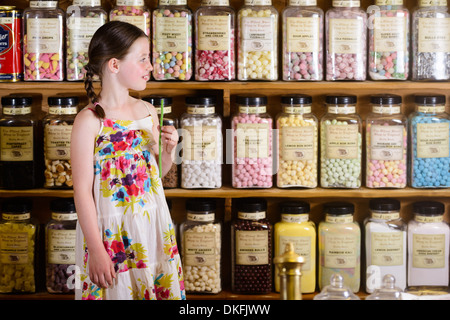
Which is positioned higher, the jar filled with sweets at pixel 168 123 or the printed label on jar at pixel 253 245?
the jar filled with sweets at pixel 168 123

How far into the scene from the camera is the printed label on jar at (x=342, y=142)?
2227 mm

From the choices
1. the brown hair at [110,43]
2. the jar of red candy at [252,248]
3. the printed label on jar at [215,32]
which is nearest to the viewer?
the brown hair at [110,43]

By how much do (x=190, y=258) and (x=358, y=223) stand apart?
1.89ft

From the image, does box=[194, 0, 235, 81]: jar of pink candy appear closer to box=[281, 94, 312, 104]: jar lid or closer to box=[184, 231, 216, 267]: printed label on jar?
box=[281, 94, 312, 104]: jar lid

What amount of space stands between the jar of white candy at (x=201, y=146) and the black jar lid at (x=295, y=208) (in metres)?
0.23

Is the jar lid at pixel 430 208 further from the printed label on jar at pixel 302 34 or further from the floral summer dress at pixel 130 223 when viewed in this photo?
the floral summer dress at pixel 130 223

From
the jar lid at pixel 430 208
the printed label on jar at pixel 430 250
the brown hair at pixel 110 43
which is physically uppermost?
the brown hair at pixel 110 43

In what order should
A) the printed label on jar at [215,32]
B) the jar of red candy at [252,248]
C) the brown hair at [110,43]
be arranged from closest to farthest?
1. the brown hair at [110,43]
2. the printed label on jar at [215,32]
3. the jar of red candy at [252,248]

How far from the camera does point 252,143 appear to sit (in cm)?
223

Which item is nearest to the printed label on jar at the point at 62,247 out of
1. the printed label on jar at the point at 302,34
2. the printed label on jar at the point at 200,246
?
the printed label on jar at the point at 200,246

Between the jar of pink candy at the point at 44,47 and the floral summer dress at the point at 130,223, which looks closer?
the floral summer dress at the point at 130,223

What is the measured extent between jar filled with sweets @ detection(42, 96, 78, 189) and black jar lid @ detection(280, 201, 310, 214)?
672mm

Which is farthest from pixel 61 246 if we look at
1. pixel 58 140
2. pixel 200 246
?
pixel 200 246
